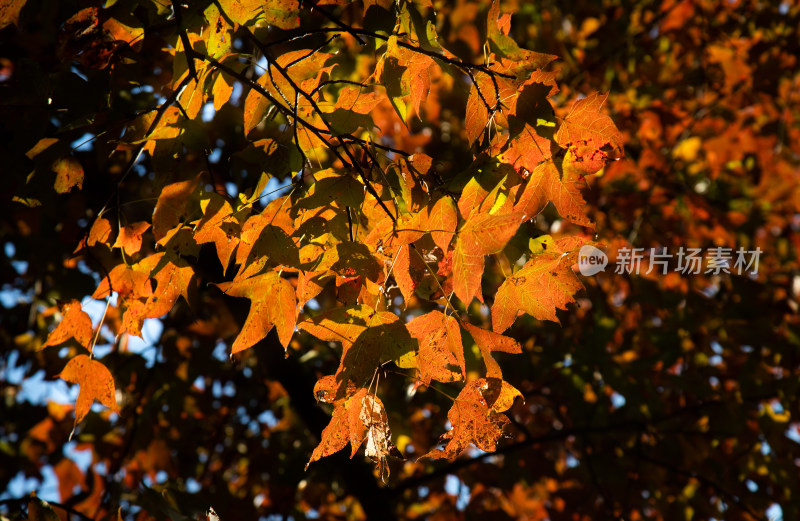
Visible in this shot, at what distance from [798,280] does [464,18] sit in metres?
2.45

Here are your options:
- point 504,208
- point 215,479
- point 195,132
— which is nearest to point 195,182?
point 195,132

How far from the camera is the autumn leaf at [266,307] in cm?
90

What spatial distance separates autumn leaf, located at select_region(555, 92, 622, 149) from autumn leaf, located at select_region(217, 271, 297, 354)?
0.51 meters

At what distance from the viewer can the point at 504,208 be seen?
916 mm

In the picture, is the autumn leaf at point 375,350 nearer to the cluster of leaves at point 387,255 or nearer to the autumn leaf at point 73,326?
the cluster of leaves at point 387,255

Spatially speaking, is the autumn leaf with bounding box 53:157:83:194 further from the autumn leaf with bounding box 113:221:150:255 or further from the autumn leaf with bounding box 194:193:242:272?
the autumn leaf with bounding box 194:193:242:272

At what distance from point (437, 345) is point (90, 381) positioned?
0.67 meters

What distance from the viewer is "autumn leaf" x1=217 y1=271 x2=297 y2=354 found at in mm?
900

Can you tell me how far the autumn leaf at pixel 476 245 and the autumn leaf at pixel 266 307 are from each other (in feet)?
0.89

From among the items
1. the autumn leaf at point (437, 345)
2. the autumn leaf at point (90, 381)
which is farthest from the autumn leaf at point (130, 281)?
the autumn leaf at point (437, 345)

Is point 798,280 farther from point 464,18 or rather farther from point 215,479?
point 215,479

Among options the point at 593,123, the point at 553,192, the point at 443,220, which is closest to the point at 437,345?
the point at 443,220

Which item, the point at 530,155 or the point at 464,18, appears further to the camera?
the point at 464,18

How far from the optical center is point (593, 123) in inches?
35.9
